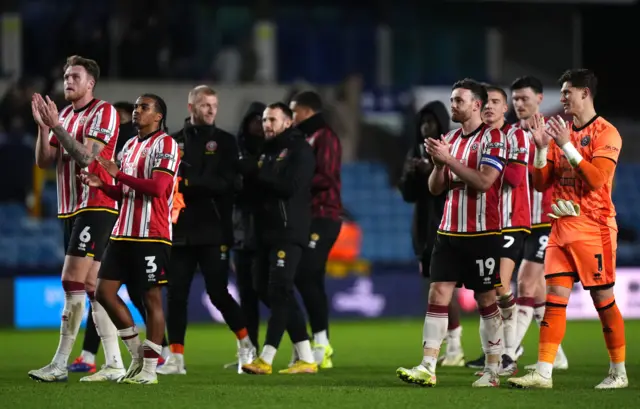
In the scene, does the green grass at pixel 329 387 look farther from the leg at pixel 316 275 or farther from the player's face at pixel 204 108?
the player's face at pixel 204 108

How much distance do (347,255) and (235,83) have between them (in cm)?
565

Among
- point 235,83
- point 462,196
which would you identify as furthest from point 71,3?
point 462,196

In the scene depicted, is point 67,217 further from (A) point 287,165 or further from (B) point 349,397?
(B) point 349,397

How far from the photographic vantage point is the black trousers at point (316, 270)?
10148 mm

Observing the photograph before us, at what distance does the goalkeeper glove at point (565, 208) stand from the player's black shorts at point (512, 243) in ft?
3.86

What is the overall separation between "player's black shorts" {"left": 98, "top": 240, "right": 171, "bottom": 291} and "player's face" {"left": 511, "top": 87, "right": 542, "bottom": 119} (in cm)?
336

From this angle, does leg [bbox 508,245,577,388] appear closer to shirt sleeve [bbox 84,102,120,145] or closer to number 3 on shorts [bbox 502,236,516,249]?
number 3 on shorts [bbox 502,236,516,249]

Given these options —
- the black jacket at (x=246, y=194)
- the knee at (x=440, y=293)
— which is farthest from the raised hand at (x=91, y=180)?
the knee at (x=440, y=293)

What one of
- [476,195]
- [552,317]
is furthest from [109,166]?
[552,317]

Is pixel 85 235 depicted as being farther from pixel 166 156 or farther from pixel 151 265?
pixel 166 156

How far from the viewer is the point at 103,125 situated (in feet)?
28.3

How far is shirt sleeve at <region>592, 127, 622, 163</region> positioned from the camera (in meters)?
7.85

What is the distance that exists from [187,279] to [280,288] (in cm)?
83

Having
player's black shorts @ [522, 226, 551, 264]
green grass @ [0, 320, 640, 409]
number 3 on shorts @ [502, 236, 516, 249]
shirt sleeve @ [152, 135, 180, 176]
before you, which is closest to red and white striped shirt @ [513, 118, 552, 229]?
player's black shorts @ [522, 226, 551, 264]
